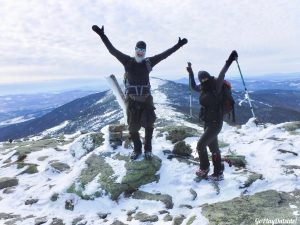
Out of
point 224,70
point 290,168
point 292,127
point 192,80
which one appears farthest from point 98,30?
point 292,127

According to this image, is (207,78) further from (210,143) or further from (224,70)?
(210,143)

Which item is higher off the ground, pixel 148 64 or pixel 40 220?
pixel 148 64

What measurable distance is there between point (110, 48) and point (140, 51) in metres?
1.12

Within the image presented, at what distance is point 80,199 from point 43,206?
1.36 meters

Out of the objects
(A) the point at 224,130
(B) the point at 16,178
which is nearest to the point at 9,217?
(B) the point at 16,178

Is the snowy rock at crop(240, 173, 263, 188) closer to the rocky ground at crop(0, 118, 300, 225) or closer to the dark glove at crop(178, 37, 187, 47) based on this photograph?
the rocky ground at crop(0, 118, 300, 225)

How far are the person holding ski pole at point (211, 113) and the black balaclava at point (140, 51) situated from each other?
7.59 ft

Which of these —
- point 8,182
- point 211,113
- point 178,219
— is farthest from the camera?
point 8,182

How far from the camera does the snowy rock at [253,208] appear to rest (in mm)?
9211

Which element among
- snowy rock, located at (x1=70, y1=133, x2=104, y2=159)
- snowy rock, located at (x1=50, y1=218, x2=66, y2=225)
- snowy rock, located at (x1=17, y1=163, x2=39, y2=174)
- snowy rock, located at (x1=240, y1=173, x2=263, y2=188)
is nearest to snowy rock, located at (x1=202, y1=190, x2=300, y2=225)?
snowy rock, located at (x1=240, y1=173, x2=263, y2=188)

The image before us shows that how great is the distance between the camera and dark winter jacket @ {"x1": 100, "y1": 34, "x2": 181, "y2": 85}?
1317cm

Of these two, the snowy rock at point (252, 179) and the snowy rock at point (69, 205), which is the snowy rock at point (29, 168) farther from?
the snowy rock at point (252, 179)

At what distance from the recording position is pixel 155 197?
12023 mm

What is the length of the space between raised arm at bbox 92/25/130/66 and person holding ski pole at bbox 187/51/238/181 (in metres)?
2.88
